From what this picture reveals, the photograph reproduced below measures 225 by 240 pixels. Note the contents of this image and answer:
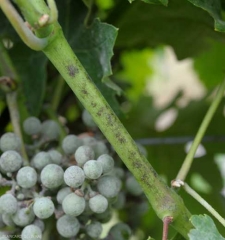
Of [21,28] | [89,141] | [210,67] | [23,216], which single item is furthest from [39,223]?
[210,67]

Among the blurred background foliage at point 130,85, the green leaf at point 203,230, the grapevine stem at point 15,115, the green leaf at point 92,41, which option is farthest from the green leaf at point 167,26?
the green leaf at point 203,230

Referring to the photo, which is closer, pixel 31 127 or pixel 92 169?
pixel 92 169

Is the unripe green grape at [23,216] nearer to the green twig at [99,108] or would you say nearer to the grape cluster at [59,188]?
the grape cluster at [59,188]

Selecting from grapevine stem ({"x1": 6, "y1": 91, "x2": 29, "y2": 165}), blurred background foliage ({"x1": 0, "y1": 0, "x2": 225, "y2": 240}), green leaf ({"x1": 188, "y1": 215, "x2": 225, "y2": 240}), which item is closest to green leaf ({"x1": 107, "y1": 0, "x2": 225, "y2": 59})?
blurred background foliage ({"x1": 0, "y1": 0, "x2": 225, "y2": 240})

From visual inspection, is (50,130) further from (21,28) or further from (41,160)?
(21,28)

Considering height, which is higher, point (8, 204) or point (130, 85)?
point (8, 204)

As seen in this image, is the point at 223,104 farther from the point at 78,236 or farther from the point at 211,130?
the point at 78,236
